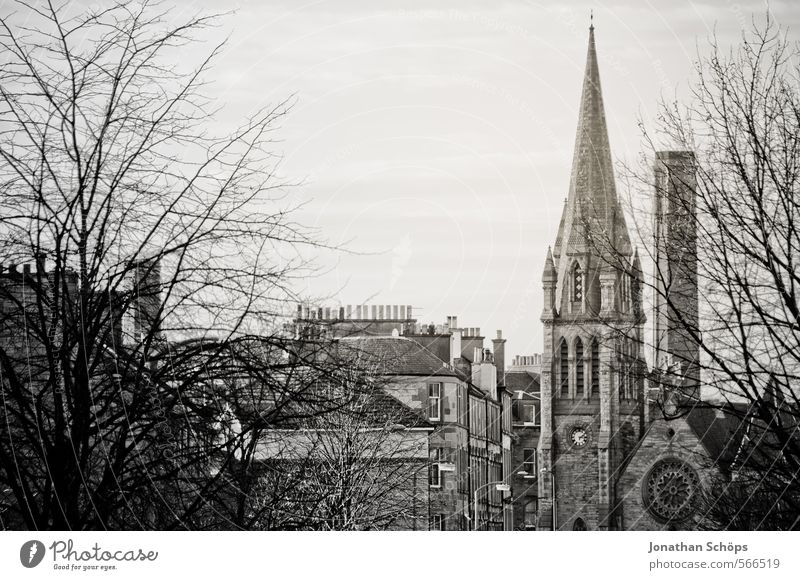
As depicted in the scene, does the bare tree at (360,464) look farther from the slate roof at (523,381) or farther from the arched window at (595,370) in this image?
the slate roof at (523,381)

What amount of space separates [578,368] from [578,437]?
364cm

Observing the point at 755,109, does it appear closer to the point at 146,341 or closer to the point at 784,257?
the point at 784,257

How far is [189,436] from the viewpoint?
904cm

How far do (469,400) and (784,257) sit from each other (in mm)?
20177

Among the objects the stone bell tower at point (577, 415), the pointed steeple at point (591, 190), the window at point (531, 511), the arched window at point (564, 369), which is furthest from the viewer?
the arched window at point (564, 369)

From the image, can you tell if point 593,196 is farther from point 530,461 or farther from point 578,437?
point 578,437

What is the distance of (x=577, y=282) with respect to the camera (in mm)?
45312

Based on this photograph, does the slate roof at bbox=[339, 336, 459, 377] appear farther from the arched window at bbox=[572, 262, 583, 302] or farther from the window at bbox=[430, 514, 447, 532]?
the arched window at bbox=[572, 262, 583, 302]

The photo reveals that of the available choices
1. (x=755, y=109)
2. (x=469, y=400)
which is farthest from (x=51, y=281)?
(x=469, y=400)

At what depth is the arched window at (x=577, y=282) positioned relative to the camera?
138 ft

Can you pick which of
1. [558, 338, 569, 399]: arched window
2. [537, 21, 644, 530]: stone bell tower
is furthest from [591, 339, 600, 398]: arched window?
[558, 338, 569, 399]: arched window

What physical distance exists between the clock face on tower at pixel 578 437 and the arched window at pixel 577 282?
8415 mm

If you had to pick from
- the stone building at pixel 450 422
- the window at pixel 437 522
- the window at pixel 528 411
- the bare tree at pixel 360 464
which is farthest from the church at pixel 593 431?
the bare tree at pixel 360 464

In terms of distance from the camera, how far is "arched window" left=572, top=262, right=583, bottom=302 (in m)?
42.0
